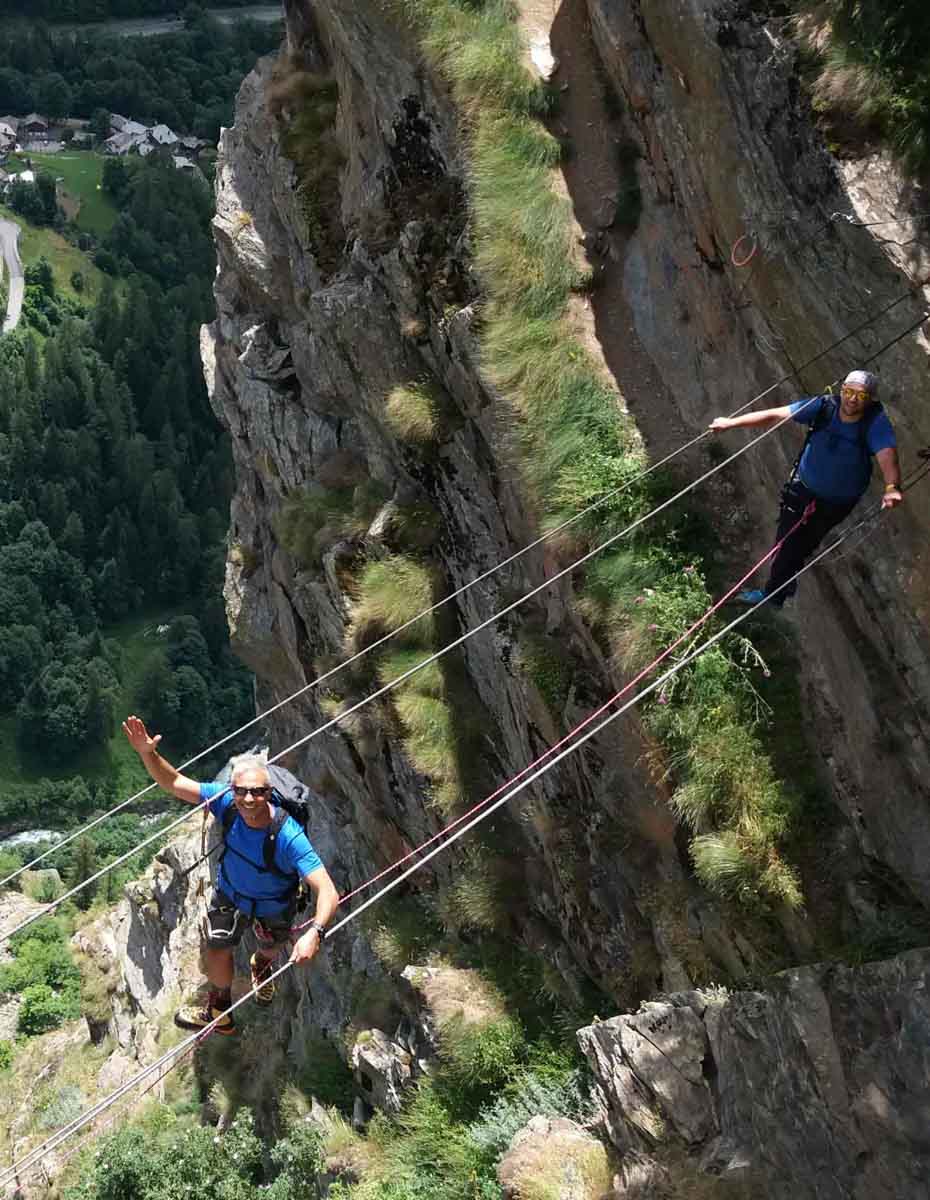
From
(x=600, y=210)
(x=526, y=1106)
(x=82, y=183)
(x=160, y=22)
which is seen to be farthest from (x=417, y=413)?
(x=160, y=22)

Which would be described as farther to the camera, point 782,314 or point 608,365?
point 608,365

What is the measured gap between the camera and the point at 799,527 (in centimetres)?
1020

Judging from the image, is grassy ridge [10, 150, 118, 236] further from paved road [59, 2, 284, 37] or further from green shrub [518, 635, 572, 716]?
green shrub [518, 635, 572, 716]

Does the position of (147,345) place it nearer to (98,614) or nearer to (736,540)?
(98,614)

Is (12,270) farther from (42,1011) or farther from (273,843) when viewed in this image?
(273,843)

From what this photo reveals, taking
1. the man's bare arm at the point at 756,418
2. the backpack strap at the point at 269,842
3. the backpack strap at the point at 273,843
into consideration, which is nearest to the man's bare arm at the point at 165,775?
the backpack strap at the point at 269,842

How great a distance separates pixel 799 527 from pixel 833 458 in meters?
0.76

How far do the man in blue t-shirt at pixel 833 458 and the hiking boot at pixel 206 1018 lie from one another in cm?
652

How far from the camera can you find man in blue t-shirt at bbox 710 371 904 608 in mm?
9234

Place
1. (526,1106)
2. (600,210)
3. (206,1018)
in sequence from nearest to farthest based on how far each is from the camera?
(206,1018) < (526,1106) < (600,210)

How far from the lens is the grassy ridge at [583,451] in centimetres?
1102

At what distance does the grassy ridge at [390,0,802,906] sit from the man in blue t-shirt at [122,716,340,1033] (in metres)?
3.55

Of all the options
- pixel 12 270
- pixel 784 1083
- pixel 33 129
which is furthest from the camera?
pixel 33 129

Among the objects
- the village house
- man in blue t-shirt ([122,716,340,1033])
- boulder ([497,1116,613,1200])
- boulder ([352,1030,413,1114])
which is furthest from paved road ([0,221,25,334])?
boulder ([497,1116,613,1200])
